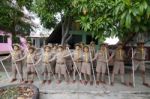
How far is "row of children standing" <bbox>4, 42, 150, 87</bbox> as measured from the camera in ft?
39.4

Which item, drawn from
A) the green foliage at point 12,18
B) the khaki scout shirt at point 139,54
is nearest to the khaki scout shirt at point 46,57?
the green foliage at point 12,18

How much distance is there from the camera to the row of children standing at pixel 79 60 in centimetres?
1201

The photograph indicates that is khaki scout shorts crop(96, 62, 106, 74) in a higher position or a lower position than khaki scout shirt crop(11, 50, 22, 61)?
lower

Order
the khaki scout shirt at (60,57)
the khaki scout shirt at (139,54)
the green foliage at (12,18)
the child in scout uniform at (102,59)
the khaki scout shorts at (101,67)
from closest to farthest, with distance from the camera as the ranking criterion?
the khaki scout shirt at (139,54) → the child in scout uniform at (102,59) → the khaki scout shorts at (101,67) → the khaki scout shirt at (60,57) → the green foliage at (12,18)

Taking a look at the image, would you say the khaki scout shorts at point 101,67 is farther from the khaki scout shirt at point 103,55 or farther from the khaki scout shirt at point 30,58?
the khaki scout shirt at point 30,58

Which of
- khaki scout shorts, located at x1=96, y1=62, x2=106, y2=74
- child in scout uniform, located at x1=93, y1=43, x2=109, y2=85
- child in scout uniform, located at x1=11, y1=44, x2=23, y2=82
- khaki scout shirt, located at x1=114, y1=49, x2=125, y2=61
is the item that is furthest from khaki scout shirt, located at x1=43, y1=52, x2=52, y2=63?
khaki scout shirt, located at x1=114, y1=49, x2=125, y2=61

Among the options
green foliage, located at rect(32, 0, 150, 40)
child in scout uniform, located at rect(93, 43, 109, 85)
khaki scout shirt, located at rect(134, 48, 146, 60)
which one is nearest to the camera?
green foliage, located at rect(32, 0, 150, 40)

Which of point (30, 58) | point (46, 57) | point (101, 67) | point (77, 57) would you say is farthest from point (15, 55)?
point (101, 67)

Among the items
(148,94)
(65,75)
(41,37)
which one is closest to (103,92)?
(148,94)

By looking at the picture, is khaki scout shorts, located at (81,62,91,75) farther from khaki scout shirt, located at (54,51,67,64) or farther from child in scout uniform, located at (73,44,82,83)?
khaki scout shirt, located at (54,51,67,64)

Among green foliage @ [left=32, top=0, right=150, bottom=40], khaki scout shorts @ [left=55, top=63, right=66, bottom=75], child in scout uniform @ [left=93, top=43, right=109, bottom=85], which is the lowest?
khaki scout shorts @ [left=55, top=63, right=66, bottom=75]

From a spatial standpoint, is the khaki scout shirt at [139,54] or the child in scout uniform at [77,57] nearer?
the khaki scout shirt at [139,54]

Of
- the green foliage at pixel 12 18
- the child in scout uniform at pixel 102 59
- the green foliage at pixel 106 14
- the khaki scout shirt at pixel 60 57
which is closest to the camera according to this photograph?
the green foliage at pixel 106 14

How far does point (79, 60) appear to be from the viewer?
40.1 feet
